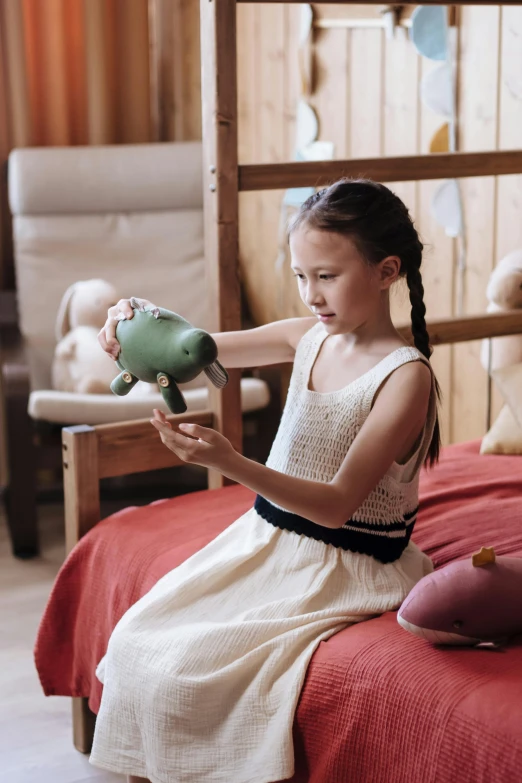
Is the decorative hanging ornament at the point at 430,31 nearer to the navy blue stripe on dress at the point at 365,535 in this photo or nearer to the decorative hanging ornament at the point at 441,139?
the decorative hanging ornament at the point at 441,139

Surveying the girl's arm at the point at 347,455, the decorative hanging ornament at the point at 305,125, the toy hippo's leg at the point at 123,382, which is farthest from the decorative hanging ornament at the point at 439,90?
the toy hippo's leg at the point at 123,382

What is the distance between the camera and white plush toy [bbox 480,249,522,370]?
2.20 m

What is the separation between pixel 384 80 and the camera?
2.79 metres

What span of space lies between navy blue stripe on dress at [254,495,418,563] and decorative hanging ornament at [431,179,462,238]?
1410 millimetres

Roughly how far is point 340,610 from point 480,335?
907 millimetres

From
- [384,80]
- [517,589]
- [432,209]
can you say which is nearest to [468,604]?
[517,589]

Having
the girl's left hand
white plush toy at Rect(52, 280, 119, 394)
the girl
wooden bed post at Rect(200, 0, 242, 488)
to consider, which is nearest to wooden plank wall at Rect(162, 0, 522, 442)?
wooden bed post at Rect(200, 0, 242, 488)

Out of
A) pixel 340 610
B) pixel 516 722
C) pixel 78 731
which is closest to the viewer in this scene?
pixel 516 722

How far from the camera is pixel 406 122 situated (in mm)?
2754

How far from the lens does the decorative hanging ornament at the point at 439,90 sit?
2564 millimetres

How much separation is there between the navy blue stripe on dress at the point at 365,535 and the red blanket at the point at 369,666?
0.31 ft

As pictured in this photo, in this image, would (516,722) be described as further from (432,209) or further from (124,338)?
(432,209)

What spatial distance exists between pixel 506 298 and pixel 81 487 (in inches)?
41.2

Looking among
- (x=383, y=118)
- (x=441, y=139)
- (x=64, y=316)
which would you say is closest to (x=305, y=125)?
(x=383, y=118)
